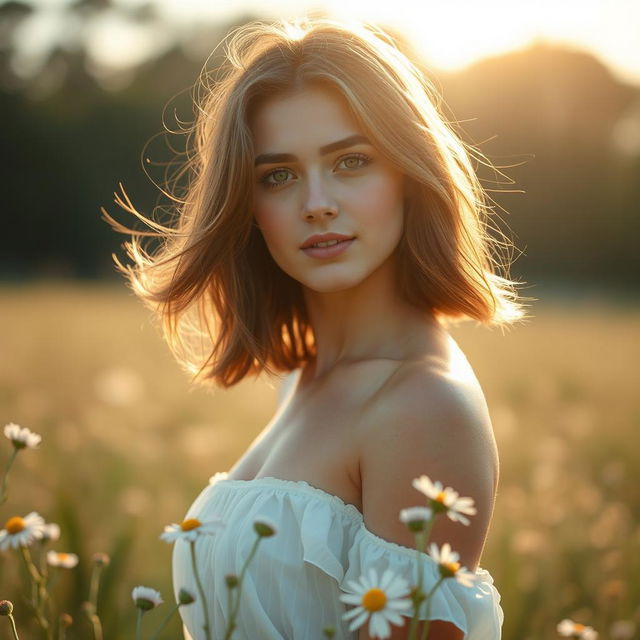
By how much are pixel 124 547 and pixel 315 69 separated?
147cm

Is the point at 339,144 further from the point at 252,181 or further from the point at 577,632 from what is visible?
the point at 577,632

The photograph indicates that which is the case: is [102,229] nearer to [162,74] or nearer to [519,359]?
[162,74]

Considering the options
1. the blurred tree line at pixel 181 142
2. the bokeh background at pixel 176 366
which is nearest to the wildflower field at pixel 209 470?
the bokeh background at pixel 176 366

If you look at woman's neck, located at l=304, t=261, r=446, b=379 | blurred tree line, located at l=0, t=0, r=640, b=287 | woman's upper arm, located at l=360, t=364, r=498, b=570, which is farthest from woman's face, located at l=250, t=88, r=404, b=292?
blurred tree line, located at l=0, t=0, r=640, b=287

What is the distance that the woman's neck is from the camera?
2303mm

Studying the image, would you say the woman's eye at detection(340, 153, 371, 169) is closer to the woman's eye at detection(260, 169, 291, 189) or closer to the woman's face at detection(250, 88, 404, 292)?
the woman's face at detection(250, 88, 404, 292)

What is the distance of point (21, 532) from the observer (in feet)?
4.61

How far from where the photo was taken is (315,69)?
2318 millimetres

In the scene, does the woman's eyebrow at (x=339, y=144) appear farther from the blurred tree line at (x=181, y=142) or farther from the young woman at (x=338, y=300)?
the blurred tree line at (x=181, y=142)

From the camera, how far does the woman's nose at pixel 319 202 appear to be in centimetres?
220

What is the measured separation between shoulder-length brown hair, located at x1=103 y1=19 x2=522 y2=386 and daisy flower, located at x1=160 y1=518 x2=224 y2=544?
1.14 meters

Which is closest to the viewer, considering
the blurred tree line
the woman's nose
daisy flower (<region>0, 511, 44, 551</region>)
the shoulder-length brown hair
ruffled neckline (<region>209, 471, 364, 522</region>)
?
daisy flower (<region>0, 511, 44, 551</region>)

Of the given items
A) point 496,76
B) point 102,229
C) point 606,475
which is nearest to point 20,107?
point 102,229

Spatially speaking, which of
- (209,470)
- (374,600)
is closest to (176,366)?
(209,470)
